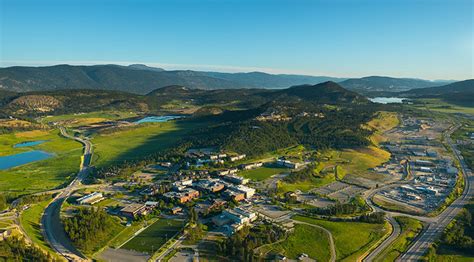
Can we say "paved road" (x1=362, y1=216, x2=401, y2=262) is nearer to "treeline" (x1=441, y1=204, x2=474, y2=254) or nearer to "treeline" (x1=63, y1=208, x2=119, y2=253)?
"treeline" (x1=441, y1=204, x2=474, y2=254)

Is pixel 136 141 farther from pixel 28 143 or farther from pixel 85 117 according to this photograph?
pixel 85 117

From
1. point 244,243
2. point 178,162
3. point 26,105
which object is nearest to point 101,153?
point 178,162

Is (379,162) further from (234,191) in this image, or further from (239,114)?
(239,114)

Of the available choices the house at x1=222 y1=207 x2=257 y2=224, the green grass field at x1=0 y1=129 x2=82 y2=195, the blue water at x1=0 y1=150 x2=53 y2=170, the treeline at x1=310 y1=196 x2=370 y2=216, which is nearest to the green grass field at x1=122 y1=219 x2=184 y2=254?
the house at x1=222 y1=207 x2=257 y2=224

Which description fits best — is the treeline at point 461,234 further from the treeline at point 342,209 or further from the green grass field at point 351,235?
the treeline at point 342,209

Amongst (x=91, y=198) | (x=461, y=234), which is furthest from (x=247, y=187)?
(x=461, y=234)

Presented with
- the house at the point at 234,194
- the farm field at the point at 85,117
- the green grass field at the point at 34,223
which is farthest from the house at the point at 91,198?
the farm field at the point at 85,117

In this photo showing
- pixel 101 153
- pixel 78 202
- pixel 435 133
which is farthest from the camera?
pixel 435 133
